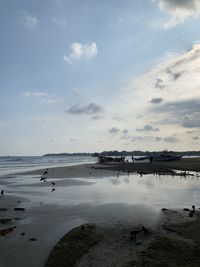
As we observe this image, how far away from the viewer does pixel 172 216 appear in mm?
20359

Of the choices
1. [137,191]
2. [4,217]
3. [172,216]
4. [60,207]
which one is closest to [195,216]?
[172,216]

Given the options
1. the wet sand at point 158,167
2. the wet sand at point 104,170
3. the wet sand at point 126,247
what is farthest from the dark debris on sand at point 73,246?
the wet sand at point 158,167

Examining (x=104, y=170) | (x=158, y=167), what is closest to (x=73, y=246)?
(x=104, y=170)

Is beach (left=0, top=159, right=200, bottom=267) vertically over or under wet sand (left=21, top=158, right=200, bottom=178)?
under

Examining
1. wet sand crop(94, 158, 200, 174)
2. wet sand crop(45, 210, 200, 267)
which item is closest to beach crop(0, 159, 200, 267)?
wet sand crop(45, 210, 200, 267)

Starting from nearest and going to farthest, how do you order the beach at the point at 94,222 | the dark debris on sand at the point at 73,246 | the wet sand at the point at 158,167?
the dark debris on sand at the point at 73,246 → the beach at the point at 94,222 → the wet sand at the point at 158,167

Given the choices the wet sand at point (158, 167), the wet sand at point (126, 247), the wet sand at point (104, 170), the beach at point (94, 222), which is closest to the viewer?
the wet sand at point (126, 247)

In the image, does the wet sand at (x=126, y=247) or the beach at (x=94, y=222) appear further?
the beach at (x=94, y=222)

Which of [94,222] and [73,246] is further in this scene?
[94,222]

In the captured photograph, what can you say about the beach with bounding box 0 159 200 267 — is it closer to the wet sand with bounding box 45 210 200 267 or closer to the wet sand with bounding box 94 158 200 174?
the wet sand with bounding box 45 210 200 267

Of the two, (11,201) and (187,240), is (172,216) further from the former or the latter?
(11,201)

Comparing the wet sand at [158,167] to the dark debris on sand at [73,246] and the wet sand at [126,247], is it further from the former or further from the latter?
the dark debris on sand at [73,246]

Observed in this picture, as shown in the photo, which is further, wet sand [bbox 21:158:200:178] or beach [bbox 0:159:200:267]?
wet sand [bbox 21:158:200:178]

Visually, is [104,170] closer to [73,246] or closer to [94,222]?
[94,222]
